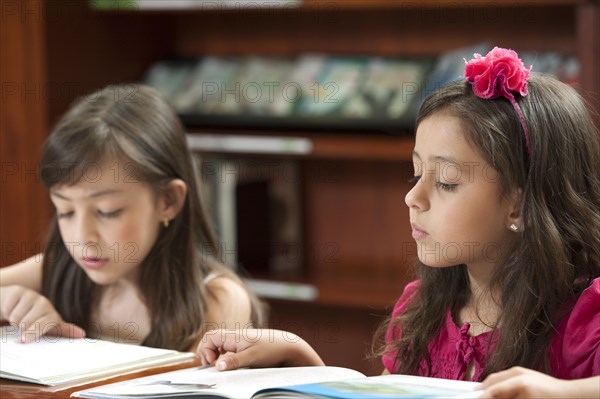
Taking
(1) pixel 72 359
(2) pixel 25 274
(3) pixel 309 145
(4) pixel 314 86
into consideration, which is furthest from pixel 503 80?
(4) pixel 314 86

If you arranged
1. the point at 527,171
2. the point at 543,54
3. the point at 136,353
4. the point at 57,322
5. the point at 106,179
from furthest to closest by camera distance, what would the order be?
the point at 543,54, the point at 106,179, the point at 57,322, the point at 136,353, the point at 527,171

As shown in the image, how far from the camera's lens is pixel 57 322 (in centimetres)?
160

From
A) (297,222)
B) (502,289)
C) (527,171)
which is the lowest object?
(297,222)

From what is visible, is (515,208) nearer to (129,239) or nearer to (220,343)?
(220,343)

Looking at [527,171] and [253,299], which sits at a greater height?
[527,171]

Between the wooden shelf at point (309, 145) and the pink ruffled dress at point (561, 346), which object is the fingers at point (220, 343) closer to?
the pink ruffled dress at point (561, 346)

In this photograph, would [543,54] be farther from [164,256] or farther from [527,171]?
[527,171]

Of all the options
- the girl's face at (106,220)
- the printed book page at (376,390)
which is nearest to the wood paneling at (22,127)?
the girl's face at (106,220)

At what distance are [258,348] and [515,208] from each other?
1.23 ft

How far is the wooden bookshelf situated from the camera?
107 inches

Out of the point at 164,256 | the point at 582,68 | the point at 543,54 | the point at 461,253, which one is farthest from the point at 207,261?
the point at 543,54

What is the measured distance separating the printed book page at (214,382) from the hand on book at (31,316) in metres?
0.33

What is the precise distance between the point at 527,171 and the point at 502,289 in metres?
0.15

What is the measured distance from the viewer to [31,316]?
1601 millimetres
